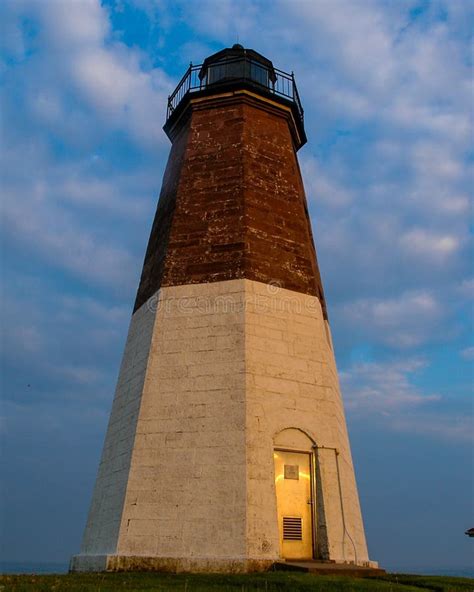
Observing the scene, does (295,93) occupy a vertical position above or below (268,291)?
above

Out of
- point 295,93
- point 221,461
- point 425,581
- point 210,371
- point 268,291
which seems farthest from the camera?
point 295,93

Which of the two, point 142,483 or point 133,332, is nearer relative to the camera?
point 142,483

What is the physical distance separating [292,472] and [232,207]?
6.50m

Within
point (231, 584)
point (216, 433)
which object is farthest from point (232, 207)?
point (231, 584)

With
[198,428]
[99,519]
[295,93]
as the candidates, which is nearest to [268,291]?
[198,428]

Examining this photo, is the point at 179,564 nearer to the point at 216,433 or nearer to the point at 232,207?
the point at 216,433

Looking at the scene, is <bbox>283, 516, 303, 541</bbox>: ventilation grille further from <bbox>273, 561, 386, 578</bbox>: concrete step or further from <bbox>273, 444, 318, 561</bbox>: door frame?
<bbox>273, 561, 386, 578</bbox>: concrete step

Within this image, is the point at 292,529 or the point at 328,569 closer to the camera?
the point at 328,569

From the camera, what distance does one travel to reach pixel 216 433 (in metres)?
11.8

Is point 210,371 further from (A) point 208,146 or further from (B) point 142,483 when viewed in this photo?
(A) point 208,146

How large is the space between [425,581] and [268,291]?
6.70 m

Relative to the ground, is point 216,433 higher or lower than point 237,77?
lower

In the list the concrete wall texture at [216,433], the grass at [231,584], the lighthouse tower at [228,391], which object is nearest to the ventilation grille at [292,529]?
the lighthouse tower at [228,391]

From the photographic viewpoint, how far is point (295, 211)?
15453 mm
